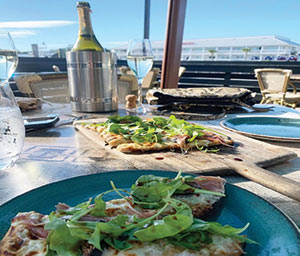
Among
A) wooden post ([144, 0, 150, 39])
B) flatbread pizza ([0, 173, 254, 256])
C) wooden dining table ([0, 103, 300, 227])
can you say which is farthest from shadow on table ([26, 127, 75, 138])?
wooden post ([144, 0, 150, 39])

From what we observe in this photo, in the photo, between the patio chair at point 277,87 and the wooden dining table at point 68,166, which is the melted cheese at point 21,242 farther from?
the patio chair at point 277,87

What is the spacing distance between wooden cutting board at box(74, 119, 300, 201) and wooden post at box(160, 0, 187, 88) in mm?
2573

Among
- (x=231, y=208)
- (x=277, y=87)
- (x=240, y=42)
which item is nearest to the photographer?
(x=231, y=208)

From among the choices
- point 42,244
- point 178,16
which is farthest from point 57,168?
point 178,16

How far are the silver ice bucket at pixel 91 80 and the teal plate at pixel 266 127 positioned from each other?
0.64 metres

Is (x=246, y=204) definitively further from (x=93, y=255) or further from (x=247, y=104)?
(x=247, y=104)

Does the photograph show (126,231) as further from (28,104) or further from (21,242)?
(28,104)

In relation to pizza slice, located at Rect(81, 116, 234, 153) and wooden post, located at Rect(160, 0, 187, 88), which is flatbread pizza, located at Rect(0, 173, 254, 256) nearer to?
pizza slice, located at Rect(81, 116, 234, 153)

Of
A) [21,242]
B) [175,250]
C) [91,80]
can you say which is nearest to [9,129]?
[21,242]

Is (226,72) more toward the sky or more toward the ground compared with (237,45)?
more toward the ground

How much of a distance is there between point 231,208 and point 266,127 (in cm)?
74

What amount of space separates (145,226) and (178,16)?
3.03m

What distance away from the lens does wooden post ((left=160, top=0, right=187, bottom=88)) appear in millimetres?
2916

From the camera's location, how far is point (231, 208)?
1.35ft
